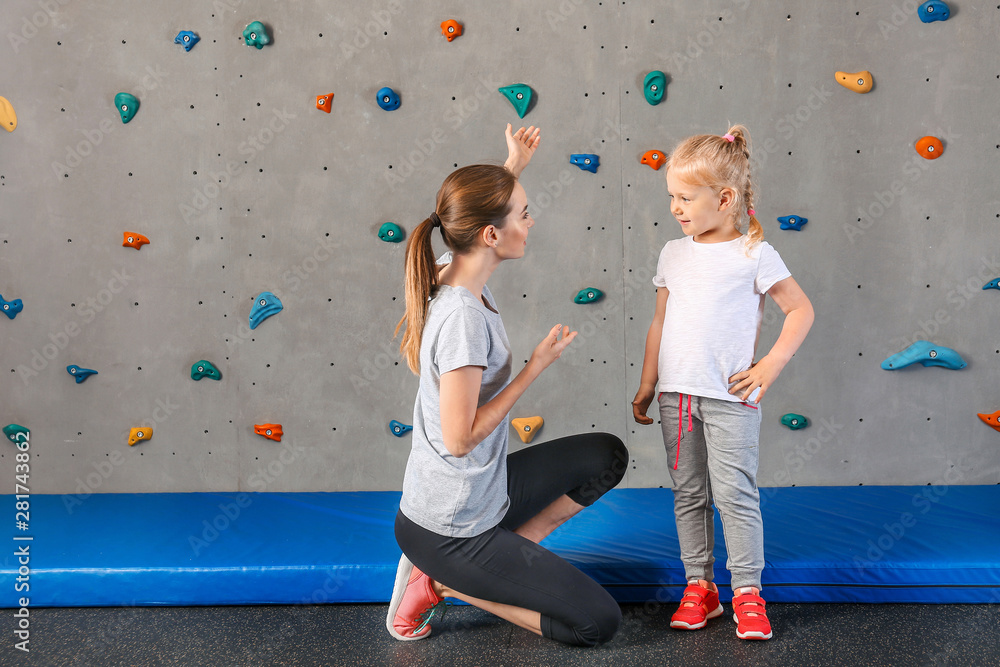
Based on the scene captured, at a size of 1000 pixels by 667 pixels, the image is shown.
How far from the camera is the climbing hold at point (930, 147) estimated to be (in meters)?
2.41

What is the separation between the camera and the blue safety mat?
178 cm

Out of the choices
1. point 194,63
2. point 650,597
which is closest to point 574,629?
point 650,597

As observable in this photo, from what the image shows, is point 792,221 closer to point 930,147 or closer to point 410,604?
point 930,147

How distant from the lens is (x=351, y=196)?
2568 millimetres

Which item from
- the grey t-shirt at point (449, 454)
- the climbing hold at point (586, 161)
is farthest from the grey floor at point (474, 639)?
the climbing hold at point (586, 161)

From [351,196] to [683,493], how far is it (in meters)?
1.62

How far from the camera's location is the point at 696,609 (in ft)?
5.44

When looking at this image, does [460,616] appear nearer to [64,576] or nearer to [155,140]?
[64,576]

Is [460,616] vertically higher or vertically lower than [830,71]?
lower

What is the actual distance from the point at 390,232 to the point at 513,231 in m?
1.15

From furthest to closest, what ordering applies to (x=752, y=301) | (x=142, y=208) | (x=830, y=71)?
(x=142, y=208)
(x=830, y=71)
(x=752, y=301)

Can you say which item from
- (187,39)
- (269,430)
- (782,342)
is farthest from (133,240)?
(782,342)

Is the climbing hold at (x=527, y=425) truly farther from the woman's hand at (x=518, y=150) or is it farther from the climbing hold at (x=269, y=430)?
the woman's hand at (x=518, y=150)

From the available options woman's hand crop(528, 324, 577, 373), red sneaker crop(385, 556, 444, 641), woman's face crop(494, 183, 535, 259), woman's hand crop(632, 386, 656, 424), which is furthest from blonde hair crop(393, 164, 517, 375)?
woman's hand crop(632, 386, 656, 424)
